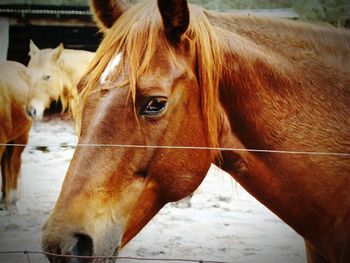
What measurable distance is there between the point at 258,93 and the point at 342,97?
0.22 metres

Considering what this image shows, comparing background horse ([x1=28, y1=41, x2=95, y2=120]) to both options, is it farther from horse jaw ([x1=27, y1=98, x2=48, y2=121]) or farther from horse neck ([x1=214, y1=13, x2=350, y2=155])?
horse neck ([x1=214, y1=13, x2=350, y2=155])

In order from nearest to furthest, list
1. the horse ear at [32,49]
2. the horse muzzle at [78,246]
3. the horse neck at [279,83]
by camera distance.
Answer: the horse muzzle at [78,246] < the horse neck at [279,83] < the horse ear at [32,49]

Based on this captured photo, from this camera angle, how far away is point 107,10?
3.34 feet

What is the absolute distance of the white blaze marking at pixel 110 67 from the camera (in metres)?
0.90

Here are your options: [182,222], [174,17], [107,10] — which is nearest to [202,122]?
[174,17]

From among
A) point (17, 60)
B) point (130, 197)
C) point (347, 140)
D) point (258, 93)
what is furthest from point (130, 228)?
point (17, 60)

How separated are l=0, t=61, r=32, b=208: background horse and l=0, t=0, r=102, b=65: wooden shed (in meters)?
0.06

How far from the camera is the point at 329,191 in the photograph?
0.97 metres

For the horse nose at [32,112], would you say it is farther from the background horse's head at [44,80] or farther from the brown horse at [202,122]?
the brown horse at [202,122]

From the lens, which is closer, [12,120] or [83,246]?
[83,246]

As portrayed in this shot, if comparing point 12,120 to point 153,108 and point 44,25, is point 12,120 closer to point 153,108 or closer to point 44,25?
point 44,25

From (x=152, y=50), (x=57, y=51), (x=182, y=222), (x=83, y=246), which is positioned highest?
(x=152, y=50)

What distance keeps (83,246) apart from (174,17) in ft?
1.86

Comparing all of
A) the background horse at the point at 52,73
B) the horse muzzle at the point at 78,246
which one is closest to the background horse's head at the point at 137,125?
the horse muzzle at the point at 78,246
